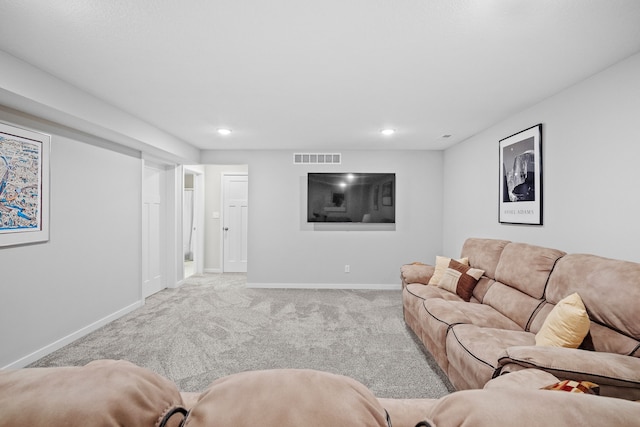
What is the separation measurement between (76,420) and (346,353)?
2.62m

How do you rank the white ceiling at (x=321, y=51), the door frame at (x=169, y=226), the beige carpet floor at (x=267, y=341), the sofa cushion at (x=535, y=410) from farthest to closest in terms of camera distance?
the door frame at (x=169, y=226) < the beige carpet floor at (x=267, y=341) < the white ceiling at (x=321, y=51) < the sofa cushion at (x=535, y=410)

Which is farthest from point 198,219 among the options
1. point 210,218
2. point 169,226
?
point 169,226

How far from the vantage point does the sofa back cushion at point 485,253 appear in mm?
3094

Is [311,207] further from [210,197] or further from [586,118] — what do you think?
[586,118]

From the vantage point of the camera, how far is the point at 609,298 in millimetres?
1741

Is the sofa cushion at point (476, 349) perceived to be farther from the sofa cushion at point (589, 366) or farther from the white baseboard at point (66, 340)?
the white baseboard at point (66, 340)

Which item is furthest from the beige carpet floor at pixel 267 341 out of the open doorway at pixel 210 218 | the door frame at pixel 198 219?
the open doorway at pixel 210 218

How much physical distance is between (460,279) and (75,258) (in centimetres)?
415

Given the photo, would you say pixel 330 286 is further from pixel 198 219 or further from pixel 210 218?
pixel 198 219

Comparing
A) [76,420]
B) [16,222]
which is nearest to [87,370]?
[76,420]

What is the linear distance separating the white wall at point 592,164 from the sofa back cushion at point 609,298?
394 mm

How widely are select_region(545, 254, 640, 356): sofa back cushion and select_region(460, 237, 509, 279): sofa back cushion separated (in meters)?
1.02

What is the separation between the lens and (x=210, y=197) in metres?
6.51

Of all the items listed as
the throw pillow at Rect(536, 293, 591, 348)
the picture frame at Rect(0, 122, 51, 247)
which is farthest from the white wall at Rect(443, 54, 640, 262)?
the picture frame at Rect(0, 122, 51, 247)
